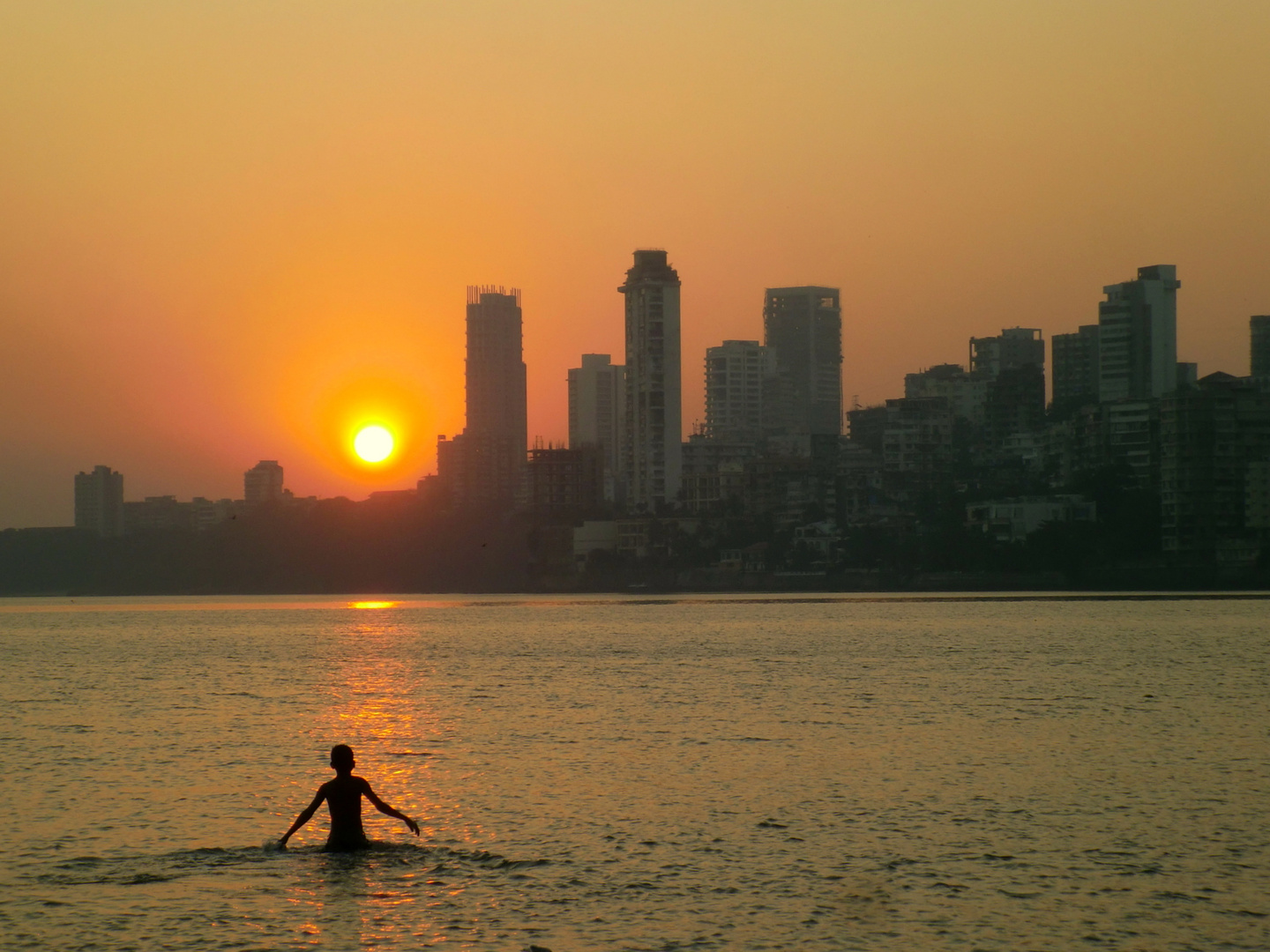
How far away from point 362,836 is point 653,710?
29238 millimetres

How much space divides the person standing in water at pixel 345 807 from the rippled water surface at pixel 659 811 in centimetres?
53

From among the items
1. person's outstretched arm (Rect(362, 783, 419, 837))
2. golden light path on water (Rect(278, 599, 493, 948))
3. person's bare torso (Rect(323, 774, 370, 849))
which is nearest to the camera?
golden light path on water (Rect(278, 599, 493, 948))

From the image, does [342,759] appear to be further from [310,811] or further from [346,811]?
[346,811]

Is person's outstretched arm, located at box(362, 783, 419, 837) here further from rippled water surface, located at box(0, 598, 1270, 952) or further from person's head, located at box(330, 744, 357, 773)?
rippled water surface, located at box(0, 598, 1270, 952)

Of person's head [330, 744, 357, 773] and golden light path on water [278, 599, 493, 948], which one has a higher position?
person's head [330, 744, 357, 773]

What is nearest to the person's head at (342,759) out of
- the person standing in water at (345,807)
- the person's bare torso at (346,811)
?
the person standing in water at (345,807)

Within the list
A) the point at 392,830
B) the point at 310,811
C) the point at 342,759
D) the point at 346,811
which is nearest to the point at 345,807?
the point at 346,811

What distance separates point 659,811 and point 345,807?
26.5ft

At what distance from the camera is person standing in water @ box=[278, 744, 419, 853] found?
26094mm

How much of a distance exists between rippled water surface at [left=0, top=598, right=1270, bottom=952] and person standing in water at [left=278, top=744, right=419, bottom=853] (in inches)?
21.0

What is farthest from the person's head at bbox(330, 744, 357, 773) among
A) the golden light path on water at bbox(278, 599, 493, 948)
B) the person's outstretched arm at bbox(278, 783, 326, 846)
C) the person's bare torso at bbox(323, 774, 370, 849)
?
the golden light path on water at bbox(278, 599, 493, 948)

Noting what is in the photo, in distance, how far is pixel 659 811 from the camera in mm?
32156

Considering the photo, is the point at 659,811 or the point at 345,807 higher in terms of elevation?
the point at 345,807

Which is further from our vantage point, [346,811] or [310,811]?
[346,811]
